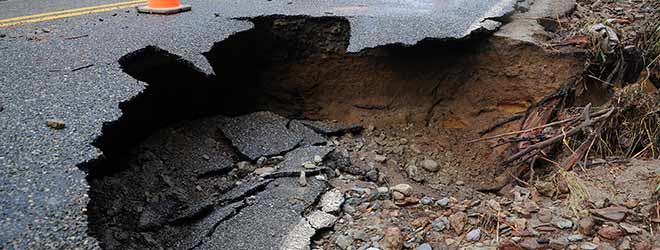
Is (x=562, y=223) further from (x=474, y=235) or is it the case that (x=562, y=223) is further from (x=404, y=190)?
(x=404, y=190)

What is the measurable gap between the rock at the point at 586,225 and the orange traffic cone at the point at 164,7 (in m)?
3.48

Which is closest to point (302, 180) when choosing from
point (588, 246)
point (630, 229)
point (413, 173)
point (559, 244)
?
point (413, 173)

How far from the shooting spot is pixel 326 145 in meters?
3.79

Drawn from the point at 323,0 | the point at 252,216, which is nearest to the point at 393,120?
the point at 323,0

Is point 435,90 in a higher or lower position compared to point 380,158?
higher

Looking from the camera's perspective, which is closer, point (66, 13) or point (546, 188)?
point (546, 188)

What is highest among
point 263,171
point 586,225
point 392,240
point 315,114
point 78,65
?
point 78,65

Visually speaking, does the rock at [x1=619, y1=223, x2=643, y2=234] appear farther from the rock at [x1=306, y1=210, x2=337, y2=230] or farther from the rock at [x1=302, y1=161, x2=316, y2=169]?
the rock at [x1=302, y1=161, x2=316, y2=169]

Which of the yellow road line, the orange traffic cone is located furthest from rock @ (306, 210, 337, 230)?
the yellow road line

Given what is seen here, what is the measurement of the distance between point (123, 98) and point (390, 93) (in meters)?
2.35

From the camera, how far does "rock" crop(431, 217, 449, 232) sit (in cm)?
251

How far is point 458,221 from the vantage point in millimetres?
2490

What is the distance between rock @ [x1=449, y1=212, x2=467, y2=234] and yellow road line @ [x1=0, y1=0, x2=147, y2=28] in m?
3.64

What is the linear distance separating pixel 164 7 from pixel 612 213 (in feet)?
12.1
